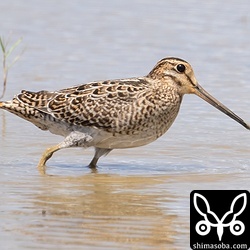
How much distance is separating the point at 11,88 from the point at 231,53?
169 inches

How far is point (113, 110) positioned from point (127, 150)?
1.34 m

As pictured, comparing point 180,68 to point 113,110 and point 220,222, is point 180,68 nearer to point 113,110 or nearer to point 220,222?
point 113,110

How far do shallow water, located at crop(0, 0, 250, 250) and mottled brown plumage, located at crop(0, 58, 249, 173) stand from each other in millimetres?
357

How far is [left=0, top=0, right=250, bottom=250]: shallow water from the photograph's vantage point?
10.0m

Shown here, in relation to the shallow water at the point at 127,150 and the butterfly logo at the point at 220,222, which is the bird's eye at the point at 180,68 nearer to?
the shallow water at the point at 127,150

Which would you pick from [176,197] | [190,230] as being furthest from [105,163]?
[190,230]

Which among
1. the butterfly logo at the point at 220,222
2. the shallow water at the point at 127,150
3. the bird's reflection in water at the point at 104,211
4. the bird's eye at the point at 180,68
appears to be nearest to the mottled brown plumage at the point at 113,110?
the bird's eye at the point at 180,68

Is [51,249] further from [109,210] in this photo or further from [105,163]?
[105,163]

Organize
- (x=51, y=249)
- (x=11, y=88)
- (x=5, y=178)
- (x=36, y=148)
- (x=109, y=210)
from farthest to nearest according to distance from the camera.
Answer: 1. (x=11, y=88)
2. (x=36, y=148)
3. (x=5, y=178)
4. (x=109, y=210)
5. (x=51, y=249)

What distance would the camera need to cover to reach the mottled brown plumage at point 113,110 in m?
12.4

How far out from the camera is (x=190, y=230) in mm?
9953

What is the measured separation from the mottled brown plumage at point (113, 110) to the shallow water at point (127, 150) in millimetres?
357

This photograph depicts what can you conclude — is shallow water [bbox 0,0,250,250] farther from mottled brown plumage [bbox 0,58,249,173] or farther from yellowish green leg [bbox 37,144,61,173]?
mottled brown plumage [bbox 0,58,249,173]

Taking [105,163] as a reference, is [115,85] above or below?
above
